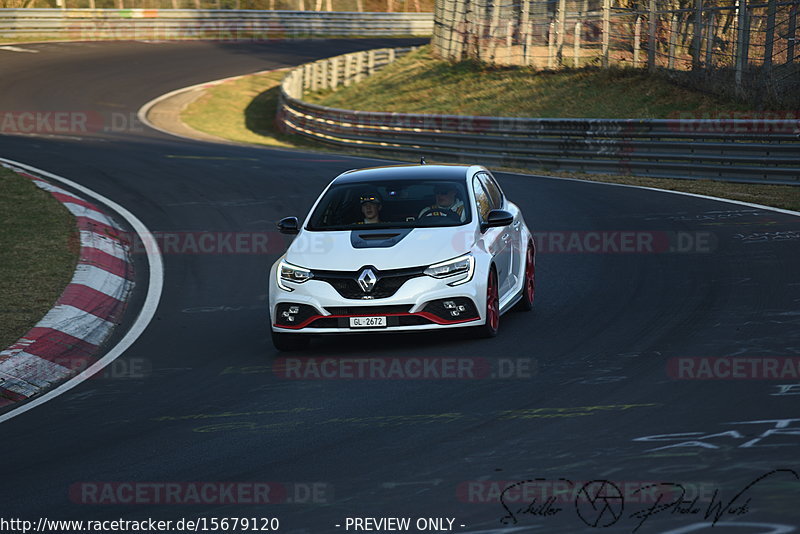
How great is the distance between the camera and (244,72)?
4728cm

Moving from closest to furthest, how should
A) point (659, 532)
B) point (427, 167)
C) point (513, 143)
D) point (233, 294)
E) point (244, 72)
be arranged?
point (659, 532), point (427, 167), point (233, 294), point (513, 143), point (244, 72)

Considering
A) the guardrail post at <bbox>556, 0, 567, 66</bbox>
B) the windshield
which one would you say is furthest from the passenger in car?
the guardrail post at <bbox>556, 0, 567, 66</bbox>

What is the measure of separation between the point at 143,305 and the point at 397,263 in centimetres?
375

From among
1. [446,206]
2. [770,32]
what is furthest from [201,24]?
[446,206]

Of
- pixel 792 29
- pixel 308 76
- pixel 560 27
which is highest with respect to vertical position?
pixel 792 29

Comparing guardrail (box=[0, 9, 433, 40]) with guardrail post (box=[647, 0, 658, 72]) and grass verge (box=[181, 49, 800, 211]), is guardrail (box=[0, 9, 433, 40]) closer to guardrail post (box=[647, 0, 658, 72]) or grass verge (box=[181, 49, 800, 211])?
grass verge (box=[181, 49, 800, 211])

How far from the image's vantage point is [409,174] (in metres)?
11.1

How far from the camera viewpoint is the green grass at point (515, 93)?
1185 inches

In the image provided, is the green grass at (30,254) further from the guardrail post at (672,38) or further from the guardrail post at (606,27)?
the guardrail post at (606,27)

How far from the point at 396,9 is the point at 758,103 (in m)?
46.5

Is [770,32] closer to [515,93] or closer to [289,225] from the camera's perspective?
[515,93]

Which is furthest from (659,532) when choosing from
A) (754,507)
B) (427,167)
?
(427,167)

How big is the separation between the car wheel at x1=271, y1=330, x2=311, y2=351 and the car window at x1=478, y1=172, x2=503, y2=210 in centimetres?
259

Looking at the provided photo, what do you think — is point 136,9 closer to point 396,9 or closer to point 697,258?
point 396,9
